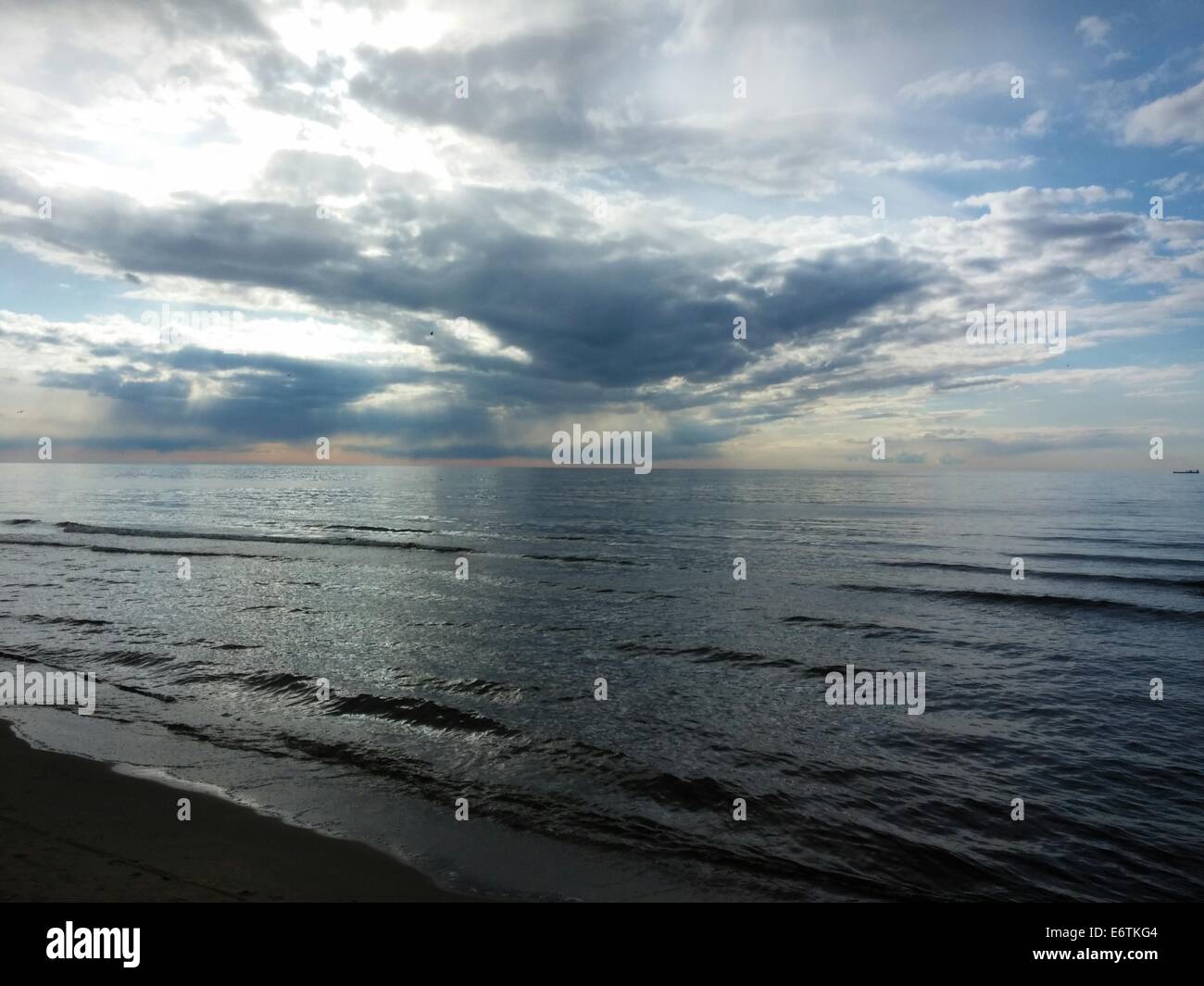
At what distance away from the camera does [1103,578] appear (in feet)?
105

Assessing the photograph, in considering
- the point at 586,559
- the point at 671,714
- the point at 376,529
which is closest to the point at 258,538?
the point at 376,529

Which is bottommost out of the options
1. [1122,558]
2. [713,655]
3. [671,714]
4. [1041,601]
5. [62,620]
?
[671,714]

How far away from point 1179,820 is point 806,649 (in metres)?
10.6

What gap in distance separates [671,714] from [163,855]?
9621 mm

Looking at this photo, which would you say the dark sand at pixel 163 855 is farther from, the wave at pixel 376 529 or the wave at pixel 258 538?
the wave at pixel 376 529

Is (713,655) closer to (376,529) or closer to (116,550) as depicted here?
(116,550)

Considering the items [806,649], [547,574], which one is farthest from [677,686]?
[547,574]

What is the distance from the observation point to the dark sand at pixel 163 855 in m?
7.59

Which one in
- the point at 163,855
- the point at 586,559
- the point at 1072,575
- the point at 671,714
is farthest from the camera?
the point at 586,559

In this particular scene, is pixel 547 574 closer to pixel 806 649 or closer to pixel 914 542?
pixel 806 649

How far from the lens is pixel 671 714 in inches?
589

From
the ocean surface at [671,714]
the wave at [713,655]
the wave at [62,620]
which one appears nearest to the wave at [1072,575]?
the ocean surface at [671,714]

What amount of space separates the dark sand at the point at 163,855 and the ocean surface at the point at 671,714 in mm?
588
